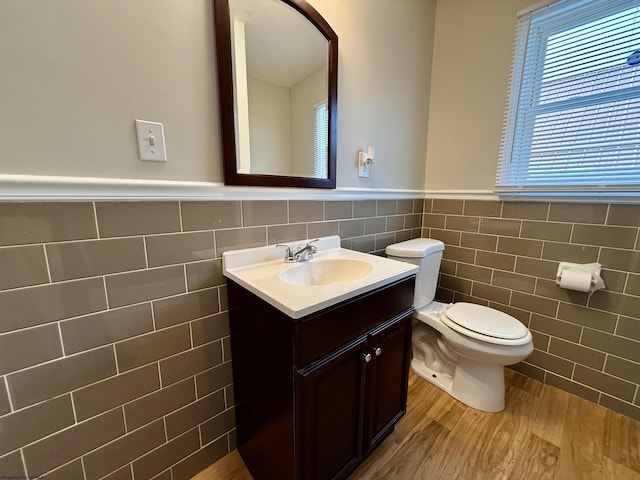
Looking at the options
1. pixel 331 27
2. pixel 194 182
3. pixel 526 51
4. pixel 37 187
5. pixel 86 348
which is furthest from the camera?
pixel 526 51

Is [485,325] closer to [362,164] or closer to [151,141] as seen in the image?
[362,164]

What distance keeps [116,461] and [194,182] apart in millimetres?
988

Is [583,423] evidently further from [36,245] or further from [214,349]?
[36,245]

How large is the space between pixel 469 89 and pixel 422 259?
1176 millimetres

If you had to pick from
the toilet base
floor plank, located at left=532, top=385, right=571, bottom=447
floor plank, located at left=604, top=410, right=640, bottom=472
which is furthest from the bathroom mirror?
floor plank, located at left=604, top=410, right=640, bottom=472

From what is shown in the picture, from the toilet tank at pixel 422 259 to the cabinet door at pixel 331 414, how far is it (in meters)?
0.69

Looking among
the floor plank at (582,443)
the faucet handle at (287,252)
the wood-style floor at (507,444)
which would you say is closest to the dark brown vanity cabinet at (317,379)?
the wood-style floor at (507,444)

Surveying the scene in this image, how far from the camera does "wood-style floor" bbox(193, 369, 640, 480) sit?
1.08 metres

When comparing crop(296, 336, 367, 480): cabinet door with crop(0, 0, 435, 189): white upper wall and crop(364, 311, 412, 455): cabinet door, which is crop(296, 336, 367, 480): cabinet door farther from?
crop(0, 0, 435, 189): white upper wall

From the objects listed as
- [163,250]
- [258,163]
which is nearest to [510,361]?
[258,163]

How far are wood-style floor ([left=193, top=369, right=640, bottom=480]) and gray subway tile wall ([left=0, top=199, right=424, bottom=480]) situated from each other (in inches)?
12.0

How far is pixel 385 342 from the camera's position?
3.43 ft

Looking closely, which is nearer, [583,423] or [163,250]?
[163,250]

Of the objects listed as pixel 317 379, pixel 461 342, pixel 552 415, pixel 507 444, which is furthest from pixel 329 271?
pixel 552 415
